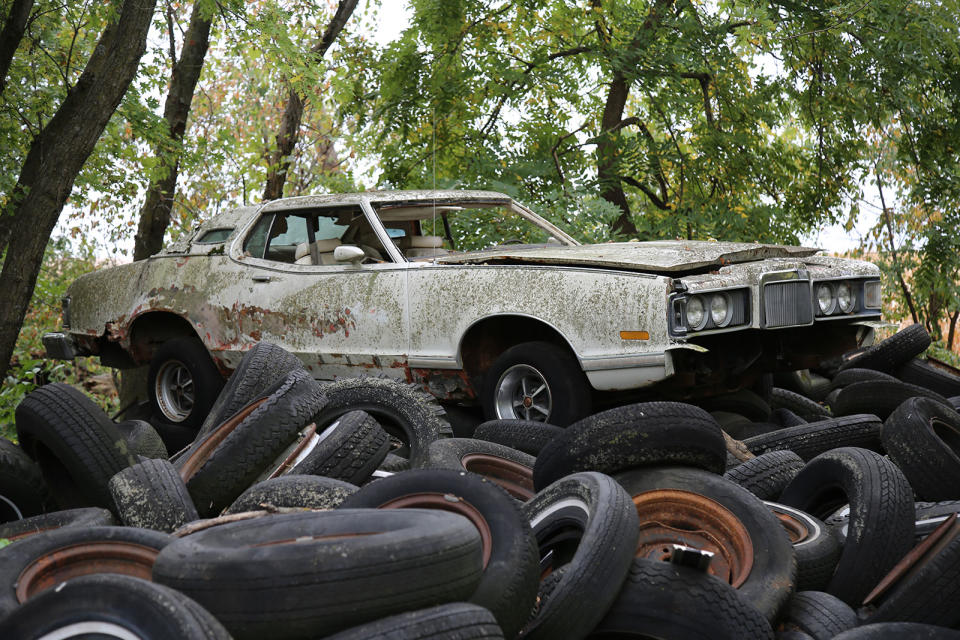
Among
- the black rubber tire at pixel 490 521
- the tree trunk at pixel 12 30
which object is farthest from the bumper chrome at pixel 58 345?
the black rubber tire at pixel 490 521

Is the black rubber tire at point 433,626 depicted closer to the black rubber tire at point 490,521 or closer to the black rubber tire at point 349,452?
the black rubber tire at point 490,521

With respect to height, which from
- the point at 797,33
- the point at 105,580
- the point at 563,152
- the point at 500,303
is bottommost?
the point at 105,580

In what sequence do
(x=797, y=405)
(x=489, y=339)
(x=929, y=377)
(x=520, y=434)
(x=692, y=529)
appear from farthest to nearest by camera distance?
1. (x=929, y=377)
2. (x=797, y=405)
3. (x=489, y=339)
4. (x=520, y=434)
5. (x=692, y=529)

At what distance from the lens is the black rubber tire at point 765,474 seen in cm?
428

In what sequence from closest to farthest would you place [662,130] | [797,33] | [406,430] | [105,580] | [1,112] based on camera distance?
[105,580] → [406,430] → [1,112] → [797,33] → [662,130]

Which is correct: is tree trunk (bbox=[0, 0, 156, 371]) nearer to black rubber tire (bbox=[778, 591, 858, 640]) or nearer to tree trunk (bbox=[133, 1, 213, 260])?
tree trunk (bbox=[133, 1, 213, 260])

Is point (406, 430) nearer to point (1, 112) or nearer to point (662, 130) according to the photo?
point (1, 112)

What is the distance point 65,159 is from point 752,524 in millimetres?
5407

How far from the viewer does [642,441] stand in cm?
362

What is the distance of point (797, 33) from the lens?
9.62m

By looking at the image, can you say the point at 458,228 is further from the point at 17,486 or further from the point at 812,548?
the point at 812,548

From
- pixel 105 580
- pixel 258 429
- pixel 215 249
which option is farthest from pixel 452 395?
pixel 105 580

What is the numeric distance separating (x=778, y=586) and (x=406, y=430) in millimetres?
2452

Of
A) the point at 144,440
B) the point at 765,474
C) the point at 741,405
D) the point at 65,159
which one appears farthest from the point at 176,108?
the point at 765,474
